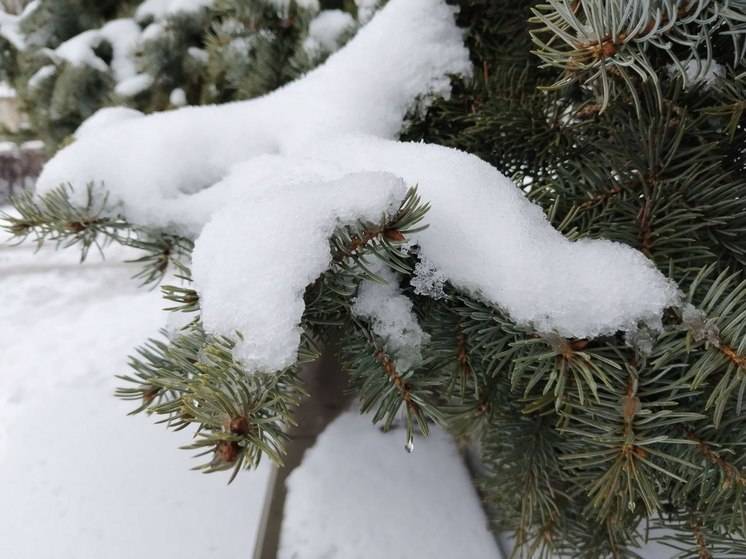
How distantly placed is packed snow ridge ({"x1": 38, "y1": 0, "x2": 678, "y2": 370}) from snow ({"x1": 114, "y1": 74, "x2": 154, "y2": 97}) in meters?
0.46

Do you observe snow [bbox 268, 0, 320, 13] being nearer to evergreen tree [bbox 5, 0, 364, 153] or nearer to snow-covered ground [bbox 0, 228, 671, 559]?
evergreen tree [bbox 5, 0, 364, 153]

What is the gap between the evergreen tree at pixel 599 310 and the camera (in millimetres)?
262

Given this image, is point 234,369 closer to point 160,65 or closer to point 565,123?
point 565,123

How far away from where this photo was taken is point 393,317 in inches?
12.9

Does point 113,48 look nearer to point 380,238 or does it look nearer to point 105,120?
point 105,120

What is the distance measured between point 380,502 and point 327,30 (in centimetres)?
54

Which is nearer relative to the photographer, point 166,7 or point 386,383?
point 386,383

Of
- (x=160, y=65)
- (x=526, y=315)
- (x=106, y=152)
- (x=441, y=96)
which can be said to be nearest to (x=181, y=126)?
(x=106, y=152)

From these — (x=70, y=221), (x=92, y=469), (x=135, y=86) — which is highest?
(x=70, y=221)

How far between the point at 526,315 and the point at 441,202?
0.28 ft

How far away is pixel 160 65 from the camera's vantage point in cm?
88

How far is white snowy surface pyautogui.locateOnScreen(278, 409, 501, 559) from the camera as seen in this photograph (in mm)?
557

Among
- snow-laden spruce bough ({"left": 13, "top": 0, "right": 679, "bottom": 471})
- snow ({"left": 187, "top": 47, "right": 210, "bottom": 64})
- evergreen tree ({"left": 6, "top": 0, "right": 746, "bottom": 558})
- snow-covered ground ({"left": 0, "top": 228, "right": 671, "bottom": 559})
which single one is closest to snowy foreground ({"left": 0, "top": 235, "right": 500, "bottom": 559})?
snow-covered ground ({"left": 0, "top": 228, "right": 671, "bottom": 559})

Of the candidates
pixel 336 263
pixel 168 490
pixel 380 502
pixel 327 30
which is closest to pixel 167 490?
pixel 168 490
